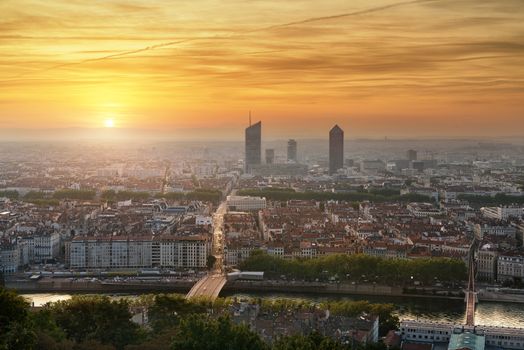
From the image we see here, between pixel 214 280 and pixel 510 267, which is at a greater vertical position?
pixel 510 267

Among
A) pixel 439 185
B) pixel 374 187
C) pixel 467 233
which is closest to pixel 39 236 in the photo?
pixel 467 233

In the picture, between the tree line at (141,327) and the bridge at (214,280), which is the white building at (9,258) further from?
the tree line at (141,327)

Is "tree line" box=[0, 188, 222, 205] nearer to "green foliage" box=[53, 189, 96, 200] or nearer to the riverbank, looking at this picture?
"green foliage" box=[53, 189, 96, 200]

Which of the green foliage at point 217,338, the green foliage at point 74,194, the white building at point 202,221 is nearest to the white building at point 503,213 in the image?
the white building at point 202,221

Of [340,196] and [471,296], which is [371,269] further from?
[340,196]

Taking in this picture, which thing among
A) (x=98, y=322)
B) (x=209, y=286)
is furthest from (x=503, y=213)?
(x=98, y=322)

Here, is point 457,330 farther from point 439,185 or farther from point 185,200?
point 439,185

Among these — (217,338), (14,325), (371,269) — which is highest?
(14,325)
